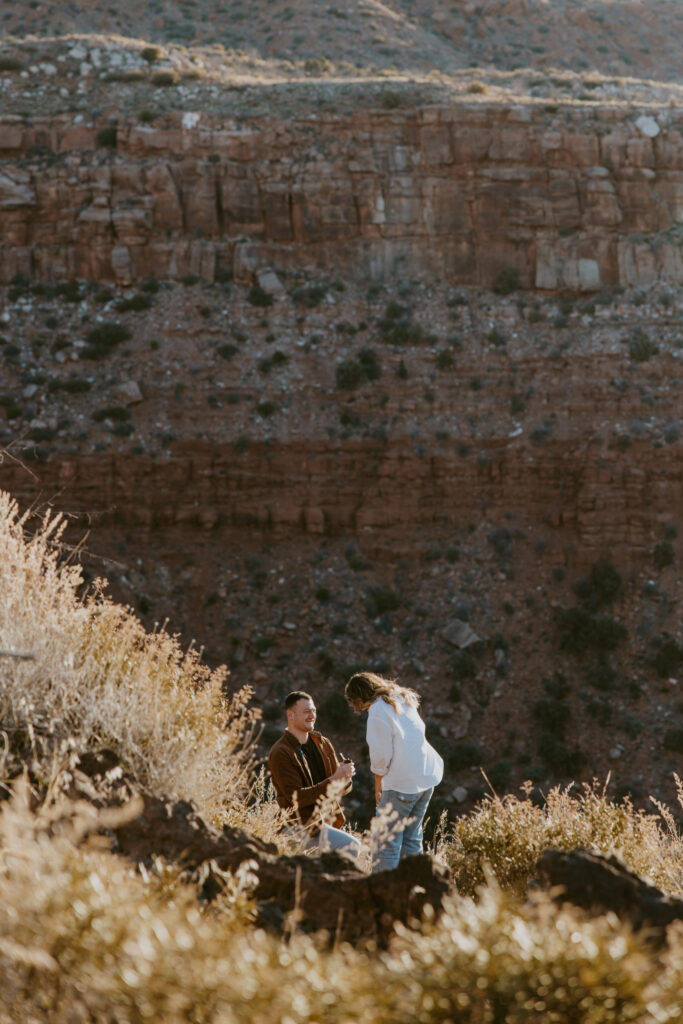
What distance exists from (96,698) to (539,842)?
9.60ft

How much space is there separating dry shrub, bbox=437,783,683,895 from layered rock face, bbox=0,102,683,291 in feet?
69.8

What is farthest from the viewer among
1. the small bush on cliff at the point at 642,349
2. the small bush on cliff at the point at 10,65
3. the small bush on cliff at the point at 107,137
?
the small bush on cliff at the point at 10,65

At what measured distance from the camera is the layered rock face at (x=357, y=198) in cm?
2509

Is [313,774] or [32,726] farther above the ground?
[32,726]

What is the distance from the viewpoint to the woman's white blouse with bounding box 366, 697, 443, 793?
521 centimetres

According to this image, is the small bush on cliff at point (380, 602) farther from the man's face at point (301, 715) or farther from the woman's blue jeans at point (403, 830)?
the woman's blue jeans at point (403, 830)

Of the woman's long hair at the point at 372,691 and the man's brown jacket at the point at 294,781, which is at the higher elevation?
the woman's long hair at the point at 372,691

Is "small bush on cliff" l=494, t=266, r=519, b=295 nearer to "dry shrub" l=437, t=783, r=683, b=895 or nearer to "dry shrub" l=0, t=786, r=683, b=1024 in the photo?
"dry shrub" l=437, t=783, r=683, b=895

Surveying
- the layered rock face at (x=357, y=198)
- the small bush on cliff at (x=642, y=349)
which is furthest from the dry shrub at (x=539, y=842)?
the layered rock face at (x=357, y=198)

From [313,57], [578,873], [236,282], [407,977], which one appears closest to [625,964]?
[407,977]

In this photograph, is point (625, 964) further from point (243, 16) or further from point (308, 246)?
point (243, 16)

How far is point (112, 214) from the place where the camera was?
24.8 m

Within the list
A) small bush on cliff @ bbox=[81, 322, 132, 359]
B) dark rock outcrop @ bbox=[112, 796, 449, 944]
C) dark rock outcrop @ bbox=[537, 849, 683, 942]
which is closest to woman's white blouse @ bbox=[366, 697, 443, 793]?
dark rock outcrop @ bbox=[112, 796, 449, 944]

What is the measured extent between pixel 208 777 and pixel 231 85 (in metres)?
27.3
